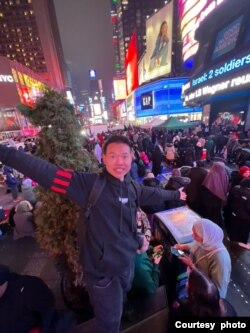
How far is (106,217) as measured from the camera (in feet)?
5.18

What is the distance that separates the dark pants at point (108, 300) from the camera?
5.55 ft

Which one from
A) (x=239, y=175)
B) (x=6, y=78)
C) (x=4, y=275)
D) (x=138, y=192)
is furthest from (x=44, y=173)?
(x=6, y=78)

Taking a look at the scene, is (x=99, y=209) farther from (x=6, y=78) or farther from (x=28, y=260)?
(x=6, y=78)

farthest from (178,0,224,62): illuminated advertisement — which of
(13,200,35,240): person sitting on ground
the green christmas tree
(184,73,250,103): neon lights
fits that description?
(13,200,35,240): person sitting on ground

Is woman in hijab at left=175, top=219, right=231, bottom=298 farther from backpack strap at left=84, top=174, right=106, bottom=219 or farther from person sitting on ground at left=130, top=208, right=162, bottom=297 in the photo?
backpack strap at left=84, top=174, right=106, bottom=219

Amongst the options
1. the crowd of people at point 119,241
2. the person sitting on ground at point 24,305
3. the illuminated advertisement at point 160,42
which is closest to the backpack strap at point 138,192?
the crowd of people at point 119,241

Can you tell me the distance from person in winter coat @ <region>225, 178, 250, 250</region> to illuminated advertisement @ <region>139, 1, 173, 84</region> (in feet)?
117

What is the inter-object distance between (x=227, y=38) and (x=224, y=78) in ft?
23.6

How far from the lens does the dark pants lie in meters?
1.69

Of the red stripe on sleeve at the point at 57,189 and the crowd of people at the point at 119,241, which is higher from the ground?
the red stripe on sleeve at the point at 57,189

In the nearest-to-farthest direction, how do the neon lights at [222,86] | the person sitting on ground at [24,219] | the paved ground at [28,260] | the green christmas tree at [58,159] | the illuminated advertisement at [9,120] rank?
the green christmas tree at [58,159], the paved ground at [28,260], the person sitting on ground at [24,219], the neon lights at [222,86], the illuminated advertisement at [9,120]

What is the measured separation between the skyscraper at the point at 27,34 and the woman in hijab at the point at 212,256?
96.3 m

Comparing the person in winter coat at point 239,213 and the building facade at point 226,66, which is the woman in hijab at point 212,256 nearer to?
the person in winter coat at point 239,213

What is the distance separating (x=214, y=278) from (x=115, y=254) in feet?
4.84
